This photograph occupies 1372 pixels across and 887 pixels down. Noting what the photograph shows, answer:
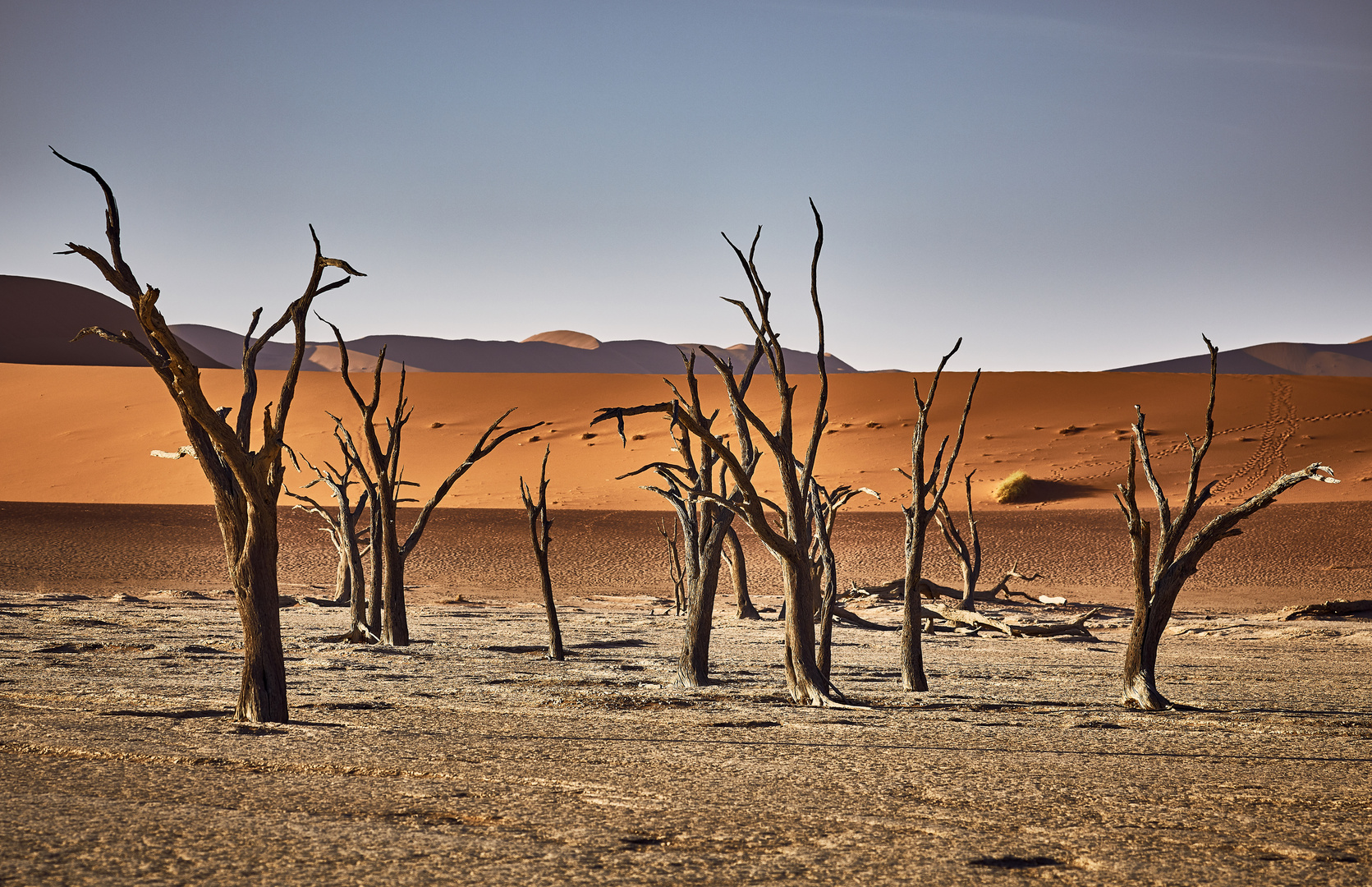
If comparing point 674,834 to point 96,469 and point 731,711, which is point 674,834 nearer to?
point 731,711

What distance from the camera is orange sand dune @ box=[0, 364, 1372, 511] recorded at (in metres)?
37.3

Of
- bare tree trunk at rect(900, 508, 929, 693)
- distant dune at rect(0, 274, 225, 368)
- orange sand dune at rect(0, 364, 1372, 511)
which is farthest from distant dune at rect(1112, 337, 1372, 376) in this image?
bare tree trunk at rect(900, 508, 929, 693)

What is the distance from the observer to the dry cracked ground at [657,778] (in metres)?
3.85

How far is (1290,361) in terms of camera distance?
178 m

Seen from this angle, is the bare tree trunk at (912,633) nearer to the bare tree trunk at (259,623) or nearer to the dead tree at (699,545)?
the dead tree at (699,545)

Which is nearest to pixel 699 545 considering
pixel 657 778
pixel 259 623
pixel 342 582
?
pixel 259 623

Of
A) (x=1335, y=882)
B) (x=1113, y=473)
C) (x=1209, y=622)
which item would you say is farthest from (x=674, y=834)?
(x=1113, y=473)

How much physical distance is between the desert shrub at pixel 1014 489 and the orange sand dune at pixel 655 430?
0.56 metres

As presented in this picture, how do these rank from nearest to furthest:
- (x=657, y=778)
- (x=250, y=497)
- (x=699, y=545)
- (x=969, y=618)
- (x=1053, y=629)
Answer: (x=657, y=778) → (x=250, y=497) → (x=699, y=545) → (x=1053, y=629) → (x=969, y=618)

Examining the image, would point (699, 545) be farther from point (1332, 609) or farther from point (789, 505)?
point (1332, 609)

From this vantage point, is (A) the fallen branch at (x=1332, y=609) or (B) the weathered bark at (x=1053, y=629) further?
(A) the fallen branch at (x=1332, y=609)

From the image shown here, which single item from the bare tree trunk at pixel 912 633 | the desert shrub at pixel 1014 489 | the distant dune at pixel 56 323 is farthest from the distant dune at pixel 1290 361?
the bare tree trunk at pixel 912 633

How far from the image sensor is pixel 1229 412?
4597 cm

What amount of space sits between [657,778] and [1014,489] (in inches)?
1171
